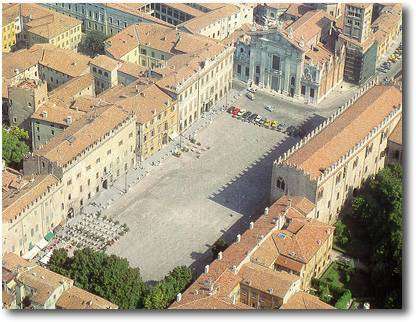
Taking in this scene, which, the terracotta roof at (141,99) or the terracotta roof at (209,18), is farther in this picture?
the terracotta roof at (209,18)

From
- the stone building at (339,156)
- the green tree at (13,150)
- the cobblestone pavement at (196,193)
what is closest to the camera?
the cobblestone pavement at (196,193)

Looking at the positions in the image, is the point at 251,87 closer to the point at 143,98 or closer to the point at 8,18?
the point at 143,98

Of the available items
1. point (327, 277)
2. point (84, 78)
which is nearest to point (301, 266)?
point (327, 277)

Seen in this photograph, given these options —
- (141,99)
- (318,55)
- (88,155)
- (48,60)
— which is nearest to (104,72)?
(48,60)

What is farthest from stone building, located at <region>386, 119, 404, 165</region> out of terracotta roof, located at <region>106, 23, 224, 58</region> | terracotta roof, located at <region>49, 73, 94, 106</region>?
terracotta roof, located at <region>49, 73, 94, 106</region>

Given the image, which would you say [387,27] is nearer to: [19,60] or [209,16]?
[209,16]

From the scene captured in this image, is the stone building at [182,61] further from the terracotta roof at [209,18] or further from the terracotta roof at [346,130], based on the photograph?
the terracotta roof at [346,130]

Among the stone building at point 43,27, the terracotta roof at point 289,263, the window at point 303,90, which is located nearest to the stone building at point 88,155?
the terracotta roof at point 289,263
